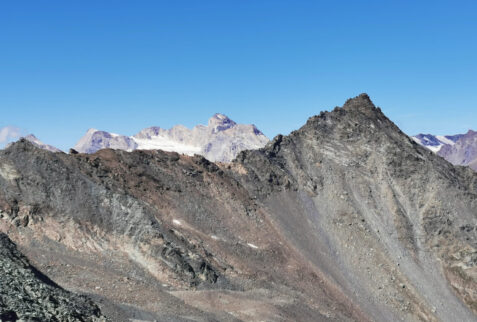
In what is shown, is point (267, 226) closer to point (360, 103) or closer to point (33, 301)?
point (360, 103)

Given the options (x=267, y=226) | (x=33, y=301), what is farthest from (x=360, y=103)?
(x=33, y=301)

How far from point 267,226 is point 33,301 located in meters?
48.1

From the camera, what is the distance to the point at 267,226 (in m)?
73.6

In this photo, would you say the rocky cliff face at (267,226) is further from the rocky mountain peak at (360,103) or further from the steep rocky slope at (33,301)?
the steep rocky slope at (33,301)

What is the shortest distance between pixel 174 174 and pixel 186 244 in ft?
53.2

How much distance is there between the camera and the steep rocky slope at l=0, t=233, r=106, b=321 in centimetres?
2603

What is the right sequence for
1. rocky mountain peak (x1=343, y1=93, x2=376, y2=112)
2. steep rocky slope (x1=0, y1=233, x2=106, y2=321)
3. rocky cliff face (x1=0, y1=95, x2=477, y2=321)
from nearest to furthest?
steep rocky slope (x1=0, y1=233, x2=106, y2=321)
rocky cliff face (x1=0, y1=95, x2=477, y2=321)
rocky mountain peak (x1=343, y1=93, x2=376, y2=112)

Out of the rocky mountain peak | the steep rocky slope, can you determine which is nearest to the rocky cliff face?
the rocky mountain peak

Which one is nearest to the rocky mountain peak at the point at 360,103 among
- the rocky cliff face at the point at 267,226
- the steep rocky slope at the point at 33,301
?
the rocky cliff face at the point at 267,226

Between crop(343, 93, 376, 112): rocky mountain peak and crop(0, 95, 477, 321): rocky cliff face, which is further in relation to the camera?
crop(343, 93, 376, 112): rocky mountain peak

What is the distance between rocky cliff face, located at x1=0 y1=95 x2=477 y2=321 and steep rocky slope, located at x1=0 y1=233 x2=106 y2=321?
7.74 m

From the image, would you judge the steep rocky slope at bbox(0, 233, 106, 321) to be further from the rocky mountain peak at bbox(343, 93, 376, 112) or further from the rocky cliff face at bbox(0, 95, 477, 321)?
the rocky mountain peak at bbox(343, 93, 376, 112)

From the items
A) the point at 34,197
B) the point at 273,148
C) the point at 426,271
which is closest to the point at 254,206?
the point at 273,148

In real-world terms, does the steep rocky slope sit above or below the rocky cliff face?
below
